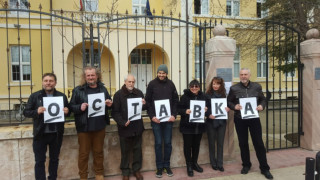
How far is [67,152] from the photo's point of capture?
4.55 metres

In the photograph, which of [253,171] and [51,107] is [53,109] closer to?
[51,107]

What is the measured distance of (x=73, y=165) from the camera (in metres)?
4.60

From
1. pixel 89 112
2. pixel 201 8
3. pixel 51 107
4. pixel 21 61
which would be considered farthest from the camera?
A: pixel 201 8

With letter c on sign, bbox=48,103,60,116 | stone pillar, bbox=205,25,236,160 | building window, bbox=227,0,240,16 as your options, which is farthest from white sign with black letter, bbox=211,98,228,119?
building window, bbox=227,0,240,16

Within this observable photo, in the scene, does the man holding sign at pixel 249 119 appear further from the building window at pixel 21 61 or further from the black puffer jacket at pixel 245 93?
the building window at pixel 21 61

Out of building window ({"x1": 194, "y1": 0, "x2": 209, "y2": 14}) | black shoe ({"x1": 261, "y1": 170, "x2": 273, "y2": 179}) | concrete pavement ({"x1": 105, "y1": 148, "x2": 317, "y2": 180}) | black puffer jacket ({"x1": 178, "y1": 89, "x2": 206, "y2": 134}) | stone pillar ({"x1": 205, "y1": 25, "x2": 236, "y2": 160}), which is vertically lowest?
concrete pavement ({"x1": 105, "y1": 148, "x2": 317, "y2": 180})

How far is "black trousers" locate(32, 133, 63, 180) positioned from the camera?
150 inches

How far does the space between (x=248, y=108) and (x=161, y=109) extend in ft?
5.30

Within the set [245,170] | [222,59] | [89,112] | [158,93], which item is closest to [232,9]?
[222,59]

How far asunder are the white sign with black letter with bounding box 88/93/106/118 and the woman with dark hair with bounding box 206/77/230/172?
2.02m

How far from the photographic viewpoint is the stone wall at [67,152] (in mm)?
4285

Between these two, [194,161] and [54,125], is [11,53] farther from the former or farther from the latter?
[194,161]

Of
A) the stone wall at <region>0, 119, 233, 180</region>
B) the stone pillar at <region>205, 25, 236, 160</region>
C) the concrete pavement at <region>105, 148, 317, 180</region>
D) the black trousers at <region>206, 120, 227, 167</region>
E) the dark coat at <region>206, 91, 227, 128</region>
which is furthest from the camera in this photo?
the stone pillar at <region>205, 25, 236, 160</region>

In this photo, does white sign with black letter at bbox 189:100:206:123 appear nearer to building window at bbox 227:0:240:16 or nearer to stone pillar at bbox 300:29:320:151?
stone pillar at bbox 300:29:320:151
